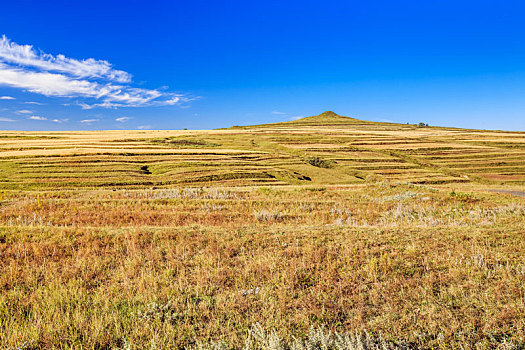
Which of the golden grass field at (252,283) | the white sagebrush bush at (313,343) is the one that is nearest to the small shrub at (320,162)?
the golden grass field at (252,283)

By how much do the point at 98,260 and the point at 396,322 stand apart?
833 cm

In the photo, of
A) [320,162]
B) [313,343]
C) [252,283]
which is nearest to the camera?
[313,343]

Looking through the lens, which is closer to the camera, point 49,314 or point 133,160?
point 49,314

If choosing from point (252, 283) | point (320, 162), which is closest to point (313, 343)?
point (252, 283)

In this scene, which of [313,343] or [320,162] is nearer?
[313,343]

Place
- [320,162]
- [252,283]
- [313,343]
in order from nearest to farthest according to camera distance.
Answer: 1. [313,343]
2. [252,283]
3. [320,162]

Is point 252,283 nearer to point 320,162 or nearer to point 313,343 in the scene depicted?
point 313,343

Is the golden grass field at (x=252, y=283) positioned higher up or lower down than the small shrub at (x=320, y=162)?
lower down

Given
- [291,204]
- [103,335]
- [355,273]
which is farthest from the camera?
[291,204]

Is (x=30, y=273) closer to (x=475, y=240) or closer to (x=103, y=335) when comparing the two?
(x=103, y=335)

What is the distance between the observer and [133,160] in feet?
162

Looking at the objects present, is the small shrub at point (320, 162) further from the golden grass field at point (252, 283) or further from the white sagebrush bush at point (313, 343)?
the white sagebrush bush at point (313, 343)

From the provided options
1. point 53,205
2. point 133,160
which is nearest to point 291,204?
point 53,205

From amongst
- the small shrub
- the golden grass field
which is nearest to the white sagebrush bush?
the golden grass field
